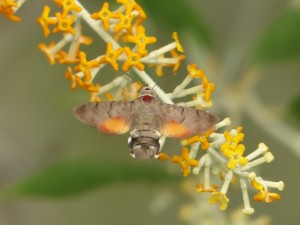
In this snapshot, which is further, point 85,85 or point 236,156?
point 85,85

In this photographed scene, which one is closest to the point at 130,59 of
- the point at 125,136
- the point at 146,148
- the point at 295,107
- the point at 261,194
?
the point at 146,148

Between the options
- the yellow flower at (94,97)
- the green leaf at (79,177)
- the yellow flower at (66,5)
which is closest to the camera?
the yellow flower at (66,5)

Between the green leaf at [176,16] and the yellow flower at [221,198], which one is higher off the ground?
the green leaf at [176,16]

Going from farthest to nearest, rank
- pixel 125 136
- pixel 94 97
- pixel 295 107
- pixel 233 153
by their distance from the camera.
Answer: pixel 125 136 < pixel 295 107 < pixel 94 97 < pixel 233 153

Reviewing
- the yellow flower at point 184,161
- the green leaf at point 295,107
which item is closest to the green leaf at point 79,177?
the green leaf at point 295,107

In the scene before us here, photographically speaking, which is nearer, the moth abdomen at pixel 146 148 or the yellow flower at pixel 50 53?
the moth abdomen at pixel 146 148

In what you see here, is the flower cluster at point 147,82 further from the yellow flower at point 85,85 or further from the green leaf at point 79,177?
the green leaf at point 79,177

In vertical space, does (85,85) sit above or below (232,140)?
above

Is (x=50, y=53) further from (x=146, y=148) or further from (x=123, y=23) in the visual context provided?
(x=146, y=148)
